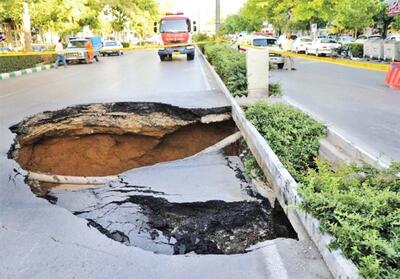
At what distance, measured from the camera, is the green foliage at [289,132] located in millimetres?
6270

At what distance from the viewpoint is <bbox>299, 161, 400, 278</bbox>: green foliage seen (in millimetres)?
2854

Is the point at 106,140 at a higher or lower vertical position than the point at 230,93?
lower

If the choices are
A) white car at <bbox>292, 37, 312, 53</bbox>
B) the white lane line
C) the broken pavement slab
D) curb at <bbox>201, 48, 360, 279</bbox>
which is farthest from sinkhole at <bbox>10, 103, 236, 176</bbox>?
white car at <bbox>292, 37, 312, 53</bbox>

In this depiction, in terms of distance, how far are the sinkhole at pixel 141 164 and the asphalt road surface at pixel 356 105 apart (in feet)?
6.50

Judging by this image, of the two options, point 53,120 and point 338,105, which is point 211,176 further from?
point 338,105

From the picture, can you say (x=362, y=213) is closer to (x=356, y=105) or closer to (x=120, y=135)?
(x=120, y=135)

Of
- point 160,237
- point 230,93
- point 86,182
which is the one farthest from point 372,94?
point 160,237

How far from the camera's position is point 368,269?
270cm

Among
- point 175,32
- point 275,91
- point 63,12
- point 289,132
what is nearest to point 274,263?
point 289,132

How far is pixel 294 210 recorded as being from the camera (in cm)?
404

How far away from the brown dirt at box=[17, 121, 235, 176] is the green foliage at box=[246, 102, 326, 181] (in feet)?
6.68

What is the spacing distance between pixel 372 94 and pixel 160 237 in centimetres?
1011

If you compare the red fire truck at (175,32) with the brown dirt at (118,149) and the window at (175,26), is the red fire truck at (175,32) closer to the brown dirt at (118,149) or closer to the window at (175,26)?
the window at (175,26)

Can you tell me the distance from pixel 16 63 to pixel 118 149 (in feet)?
51.3
